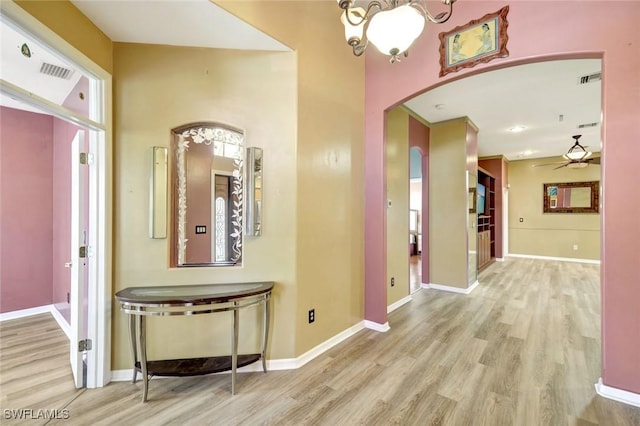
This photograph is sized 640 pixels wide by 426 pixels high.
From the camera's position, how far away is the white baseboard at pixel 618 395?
1870 mm

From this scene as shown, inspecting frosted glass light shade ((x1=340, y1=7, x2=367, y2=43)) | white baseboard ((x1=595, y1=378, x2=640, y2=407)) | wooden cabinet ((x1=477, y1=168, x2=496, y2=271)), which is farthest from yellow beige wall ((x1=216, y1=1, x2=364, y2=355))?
wooden cabinet ((x1=477, y1=168, x2=496, y2=271))

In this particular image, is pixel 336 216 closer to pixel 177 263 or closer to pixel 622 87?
pixel 177 263

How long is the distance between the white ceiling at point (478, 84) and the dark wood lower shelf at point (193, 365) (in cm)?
243

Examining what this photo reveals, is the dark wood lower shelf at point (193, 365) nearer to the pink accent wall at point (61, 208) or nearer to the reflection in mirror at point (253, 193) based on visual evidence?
the reflection in mirror at point (253, 193)

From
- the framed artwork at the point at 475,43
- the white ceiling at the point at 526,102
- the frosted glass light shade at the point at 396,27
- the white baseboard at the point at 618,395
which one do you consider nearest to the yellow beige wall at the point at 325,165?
the framed artwork at the point at 475,43

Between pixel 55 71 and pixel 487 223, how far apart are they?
8427mm

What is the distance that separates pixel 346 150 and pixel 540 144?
608cm

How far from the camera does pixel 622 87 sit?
6.19 feet

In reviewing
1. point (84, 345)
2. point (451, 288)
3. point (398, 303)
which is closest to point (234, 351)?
point (84, 345)

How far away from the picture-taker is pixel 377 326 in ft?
10.2

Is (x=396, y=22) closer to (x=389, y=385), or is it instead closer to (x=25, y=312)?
(x=389, y=385)

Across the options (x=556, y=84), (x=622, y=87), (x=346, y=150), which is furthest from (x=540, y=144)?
(x=346, y=150)

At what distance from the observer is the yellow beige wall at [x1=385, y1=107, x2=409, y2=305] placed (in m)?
3.79

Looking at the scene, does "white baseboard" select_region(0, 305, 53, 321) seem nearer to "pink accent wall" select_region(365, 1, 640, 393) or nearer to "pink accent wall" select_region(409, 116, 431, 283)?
"pink accent wall" select_region(409, 116, 431, 283)
